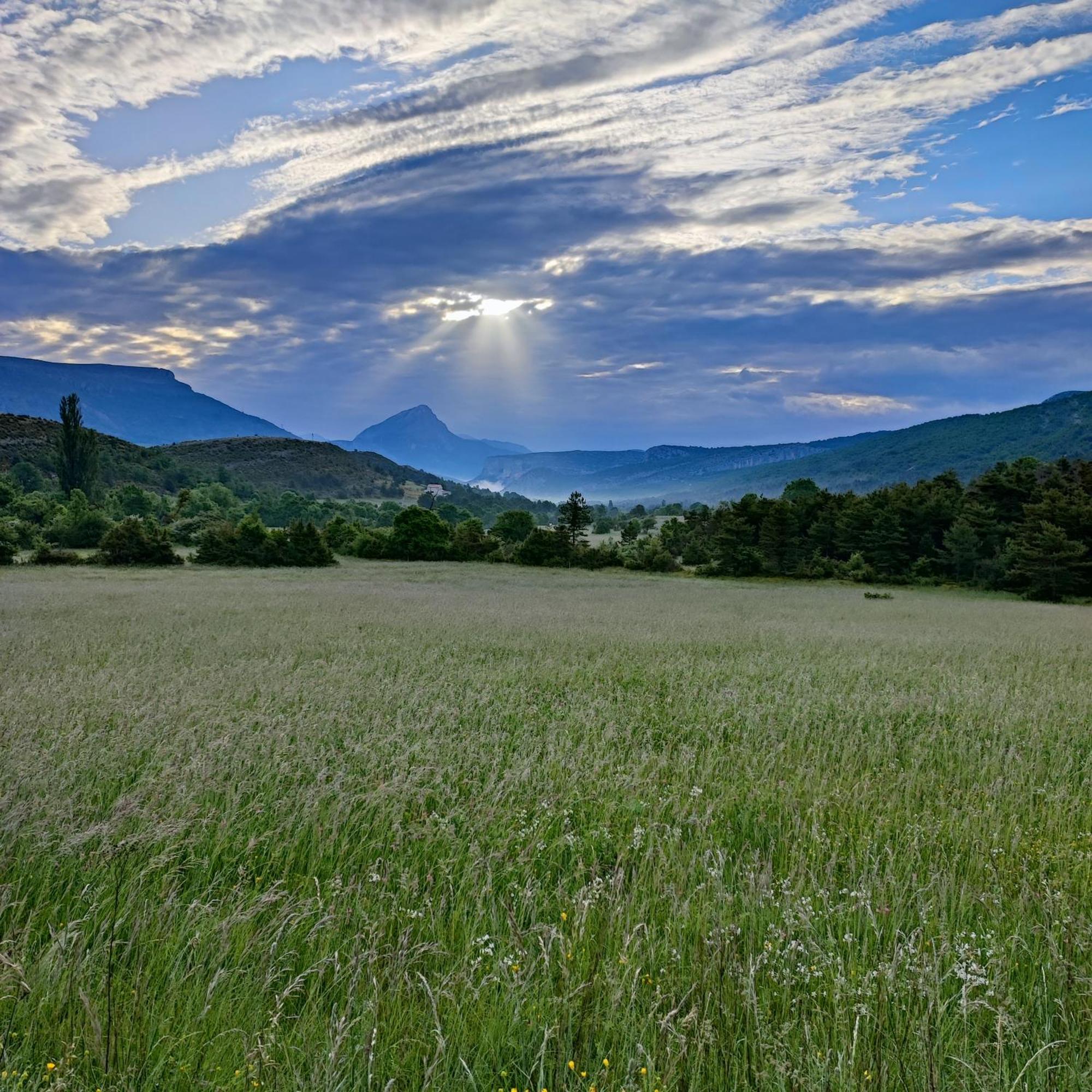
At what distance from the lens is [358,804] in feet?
15.8

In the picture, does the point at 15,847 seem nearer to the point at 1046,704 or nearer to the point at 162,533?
the point at 1046,704

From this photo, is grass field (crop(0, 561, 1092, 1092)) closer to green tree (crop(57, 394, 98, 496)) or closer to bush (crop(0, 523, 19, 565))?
bush (crop(0, 523, 19, 565))

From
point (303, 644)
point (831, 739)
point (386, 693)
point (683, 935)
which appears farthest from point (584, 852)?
point (303, 644)

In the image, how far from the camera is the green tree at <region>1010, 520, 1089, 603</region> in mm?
43344

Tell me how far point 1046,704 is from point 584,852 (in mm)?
8071

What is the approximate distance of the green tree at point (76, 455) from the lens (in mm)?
95500

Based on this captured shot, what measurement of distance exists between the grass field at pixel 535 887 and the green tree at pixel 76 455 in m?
108

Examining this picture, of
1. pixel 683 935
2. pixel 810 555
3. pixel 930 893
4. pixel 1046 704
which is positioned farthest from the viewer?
pixel 810 555

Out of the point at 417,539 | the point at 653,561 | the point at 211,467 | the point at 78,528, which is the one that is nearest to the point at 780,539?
the point at 653,561

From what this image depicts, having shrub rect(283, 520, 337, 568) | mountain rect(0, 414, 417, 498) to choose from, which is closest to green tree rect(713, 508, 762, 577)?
shrub rect(283, 520, 337, 568)

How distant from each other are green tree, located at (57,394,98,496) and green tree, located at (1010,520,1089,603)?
113828mm

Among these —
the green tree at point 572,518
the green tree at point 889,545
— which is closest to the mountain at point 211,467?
the green tree at point 572,518

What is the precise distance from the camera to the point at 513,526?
265 feet

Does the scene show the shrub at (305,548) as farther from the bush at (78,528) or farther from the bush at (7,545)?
the bush at (78,528)
